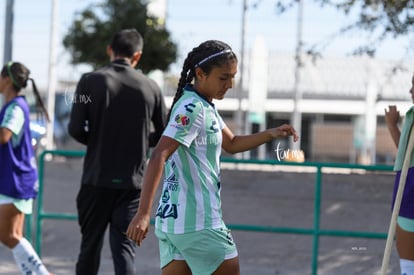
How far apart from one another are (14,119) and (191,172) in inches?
103

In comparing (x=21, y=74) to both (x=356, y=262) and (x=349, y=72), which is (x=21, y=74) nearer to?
(x=356, y=262)

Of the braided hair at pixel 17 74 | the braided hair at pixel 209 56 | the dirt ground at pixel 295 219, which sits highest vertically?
the braided hair at pixel 209 56

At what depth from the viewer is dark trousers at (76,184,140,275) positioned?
586 centimetres

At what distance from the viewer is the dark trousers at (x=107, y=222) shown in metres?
5.86

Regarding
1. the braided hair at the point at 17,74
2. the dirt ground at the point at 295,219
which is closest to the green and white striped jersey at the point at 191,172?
the braided hair at the point at 17,74

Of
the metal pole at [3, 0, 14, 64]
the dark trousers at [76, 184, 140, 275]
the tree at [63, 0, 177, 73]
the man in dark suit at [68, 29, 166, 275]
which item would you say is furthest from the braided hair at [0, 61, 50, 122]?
the tree at [63, 0, 177, 73]

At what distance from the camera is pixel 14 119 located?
630 cm

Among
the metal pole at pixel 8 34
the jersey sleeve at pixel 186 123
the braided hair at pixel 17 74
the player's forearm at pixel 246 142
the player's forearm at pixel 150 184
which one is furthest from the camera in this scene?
the metal pole at pixel 8 34

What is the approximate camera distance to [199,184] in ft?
13.3

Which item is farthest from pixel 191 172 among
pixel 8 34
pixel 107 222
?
pixel 8 34

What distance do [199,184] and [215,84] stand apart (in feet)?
1.56

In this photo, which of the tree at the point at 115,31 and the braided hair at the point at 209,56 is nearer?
the braided hair at the point at 209,56

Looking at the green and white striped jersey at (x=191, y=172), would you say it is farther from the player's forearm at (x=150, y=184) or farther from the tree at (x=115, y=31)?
the tree at (x=115, y=31)

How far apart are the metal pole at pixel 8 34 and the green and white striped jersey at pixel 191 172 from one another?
649 cm
